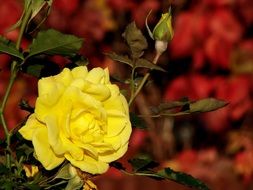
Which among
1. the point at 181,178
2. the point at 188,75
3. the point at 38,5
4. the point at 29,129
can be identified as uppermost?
the point at 38,5

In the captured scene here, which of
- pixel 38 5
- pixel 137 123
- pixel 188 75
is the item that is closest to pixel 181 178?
pixel 137 123

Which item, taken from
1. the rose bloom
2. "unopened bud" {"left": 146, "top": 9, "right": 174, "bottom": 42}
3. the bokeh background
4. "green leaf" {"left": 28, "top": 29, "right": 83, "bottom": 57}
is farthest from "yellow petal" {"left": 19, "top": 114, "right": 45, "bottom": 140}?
the bokeh background

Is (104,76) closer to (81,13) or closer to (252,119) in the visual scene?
(81,13)

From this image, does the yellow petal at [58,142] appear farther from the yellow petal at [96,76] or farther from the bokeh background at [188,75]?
the bokeh background at [188,75]

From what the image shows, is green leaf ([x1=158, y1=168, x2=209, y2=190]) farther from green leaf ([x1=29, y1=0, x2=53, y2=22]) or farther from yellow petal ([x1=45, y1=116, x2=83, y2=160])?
green leaf ([x1=29, y1=0, x2=53, y2=22])

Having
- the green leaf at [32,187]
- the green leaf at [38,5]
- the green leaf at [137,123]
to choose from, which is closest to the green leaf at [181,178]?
the green leaf at [137,123]

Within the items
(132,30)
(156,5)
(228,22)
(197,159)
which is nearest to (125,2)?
(156,5)

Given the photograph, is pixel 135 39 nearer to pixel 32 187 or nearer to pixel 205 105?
pixel 205 105
